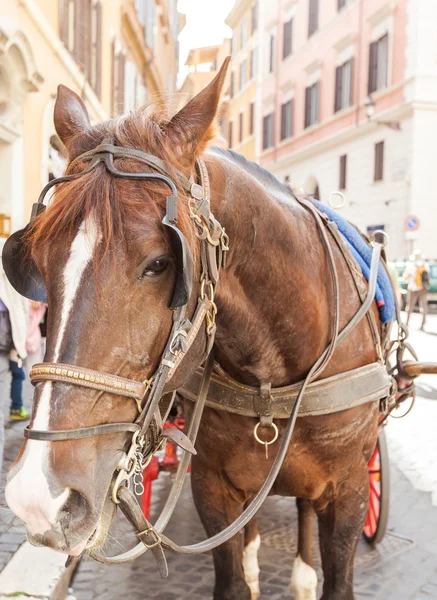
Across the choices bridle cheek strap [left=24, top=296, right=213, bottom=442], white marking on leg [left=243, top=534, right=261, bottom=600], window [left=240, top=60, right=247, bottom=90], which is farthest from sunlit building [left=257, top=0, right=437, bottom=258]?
bridle cheek strap [left=24, top=296, right=213, bottom=442]

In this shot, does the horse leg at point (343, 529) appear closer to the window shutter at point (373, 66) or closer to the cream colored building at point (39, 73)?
the cream colored building at point (39, 73)

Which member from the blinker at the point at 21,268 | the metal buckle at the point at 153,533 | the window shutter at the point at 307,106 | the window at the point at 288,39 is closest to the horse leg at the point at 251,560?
the metal buckle at the point at 153,533

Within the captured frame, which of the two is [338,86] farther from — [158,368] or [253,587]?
[158,368]

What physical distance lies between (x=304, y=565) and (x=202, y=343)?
5.36 ft

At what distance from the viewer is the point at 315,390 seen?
2.12 meters

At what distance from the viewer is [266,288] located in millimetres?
1921

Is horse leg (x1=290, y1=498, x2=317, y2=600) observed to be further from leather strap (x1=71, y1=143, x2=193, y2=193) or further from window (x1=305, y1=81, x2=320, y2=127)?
window (x1=305, y1=81, x2=320, y2=127)

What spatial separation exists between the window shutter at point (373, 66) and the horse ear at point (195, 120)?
66.4 ft

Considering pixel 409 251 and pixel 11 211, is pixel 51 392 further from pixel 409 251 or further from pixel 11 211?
pixel 409 251

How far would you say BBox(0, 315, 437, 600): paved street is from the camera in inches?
122

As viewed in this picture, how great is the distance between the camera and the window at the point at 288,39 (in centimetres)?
2683

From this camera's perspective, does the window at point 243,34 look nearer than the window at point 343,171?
No

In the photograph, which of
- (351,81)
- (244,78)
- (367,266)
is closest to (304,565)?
(367,266)

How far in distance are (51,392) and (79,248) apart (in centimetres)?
31
